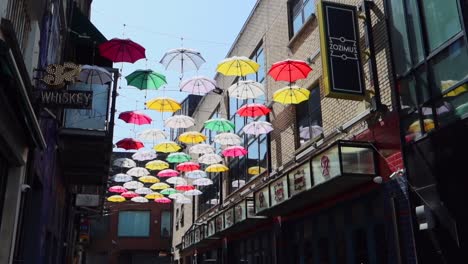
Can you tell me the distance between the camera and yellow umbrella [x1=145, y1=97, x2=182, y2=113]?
16000 mm

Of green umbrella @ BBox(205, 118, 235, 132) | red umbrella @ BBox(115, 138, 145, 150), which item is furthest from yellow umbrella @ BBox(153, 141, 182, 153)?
green umbrella @ BBox(205, 118, 235, 132)

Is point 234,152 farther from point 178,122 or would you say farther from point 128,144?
point 128,144

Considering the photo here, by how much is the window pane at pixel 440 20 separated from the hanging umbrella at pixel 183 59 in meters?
7.51

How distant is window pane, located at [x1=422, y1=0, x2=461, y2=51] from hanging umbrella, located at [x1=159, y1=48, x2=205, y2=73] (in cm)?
751

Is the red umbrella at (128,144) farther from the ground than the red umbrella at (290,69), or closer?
closer

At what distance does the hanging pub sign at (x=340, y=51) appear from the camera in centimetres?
1066

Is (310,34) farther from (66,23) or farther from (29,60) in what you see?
(29,60)

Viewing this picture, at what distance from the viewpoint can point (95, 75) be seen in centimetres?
1317

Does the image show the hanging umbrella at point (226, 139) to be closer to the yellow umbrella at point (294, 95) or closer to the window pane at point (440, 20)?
the yellow umbrella at point (294, 95)

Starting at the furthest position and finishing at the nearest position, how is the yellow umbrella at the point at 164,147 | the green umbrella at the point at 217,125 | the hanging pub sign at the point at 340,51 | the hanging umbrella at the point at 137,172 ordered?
the hanging umbrella at the point at 137,172
the yellow umbrella at the point at 164,147
the green umbrella at the point at 217,125
the hanging pub sign at the point at 340,51

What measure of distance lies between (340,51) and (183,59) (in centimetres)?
570

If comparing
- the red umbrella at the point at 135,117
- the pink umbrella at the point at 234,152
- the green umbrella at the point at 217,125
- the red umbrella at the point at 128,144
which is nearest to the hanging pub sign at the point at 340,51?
the green umbrella at the point at 217,125

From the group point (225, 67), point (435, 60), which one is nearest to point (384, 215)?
point (435, 60)

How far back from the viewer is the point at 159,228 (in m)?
47.6
